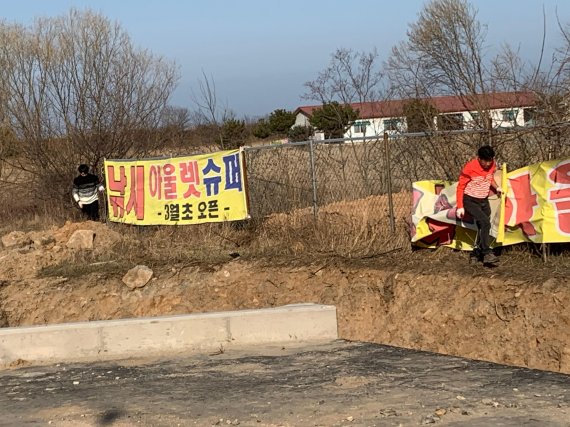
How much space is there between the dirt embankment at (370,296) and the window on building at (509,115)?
2560mm

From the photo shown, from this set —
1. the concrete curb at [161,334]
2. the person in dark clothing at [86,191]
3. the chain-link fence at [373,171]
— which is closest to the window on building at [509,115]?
the chain-link fence at [373,171]

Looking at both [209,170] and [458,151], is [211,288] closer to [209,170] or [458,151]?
[209,170]

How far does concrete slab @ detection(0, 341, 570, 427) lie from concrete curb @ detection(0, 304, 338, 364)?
0.33 metres

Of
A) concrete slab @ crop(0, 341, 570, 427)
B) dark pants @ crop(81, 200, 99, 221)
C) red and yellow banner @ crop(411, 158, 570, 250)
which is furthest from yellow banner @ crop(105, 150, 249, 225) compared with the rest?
concrete slab @ crop(0, 341, 570, 427)

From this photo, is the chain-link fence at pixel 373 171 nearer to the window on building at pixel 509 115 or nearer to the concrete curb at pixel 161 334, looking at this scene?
the window on building at pixel 509 115

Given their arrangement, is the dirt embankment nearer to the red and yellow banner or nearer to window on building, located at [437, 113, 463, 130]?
the red and yellow banner

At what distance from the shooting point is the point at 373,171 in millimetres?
15141

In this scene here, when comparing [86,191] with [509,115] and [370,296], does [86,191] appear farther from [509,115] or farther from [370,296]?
[509,115]

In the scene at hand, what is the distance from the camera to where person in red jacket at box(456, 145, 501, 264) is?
9.47 meters

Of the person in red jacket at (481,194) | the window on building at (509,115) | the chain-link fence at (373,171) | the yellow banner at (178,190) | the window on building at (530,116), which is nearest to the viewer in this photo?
the person in red jacket at (481,194)

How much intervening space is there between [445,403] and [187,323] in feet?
10.6

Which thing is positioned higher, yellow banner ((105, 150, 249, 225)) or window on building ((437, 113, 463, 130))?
window on building ((437, 113, 463, 130))

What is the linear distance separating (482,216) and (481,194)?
0.27 meters

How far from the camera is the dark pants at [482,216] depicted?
9.49 metres
